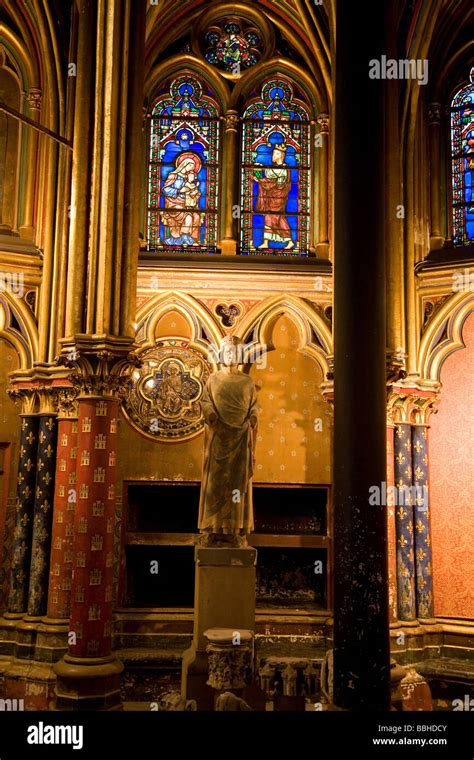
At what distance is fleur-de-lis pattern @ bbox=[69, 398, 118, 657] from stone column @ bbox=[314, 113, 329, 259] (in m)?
5.10

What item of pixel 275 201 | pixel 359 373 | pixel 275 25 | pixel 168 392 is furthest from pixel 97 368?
pixel 275 25

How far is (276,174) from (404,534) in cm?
601

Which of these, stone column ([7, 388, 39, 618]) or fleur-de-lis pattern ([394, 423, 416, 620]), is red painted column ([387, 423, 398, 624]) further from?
stone column ([7, 388, 39, 618])

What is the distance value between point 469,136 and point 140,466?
7208mm

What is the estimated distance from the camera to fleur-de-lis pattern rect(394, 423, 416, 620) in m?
11.5

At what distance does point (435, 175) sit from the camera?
1306 cm

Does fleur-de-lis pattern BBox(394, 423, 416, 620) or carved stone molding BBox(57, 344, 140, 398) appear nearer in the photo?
carved stone molding BBox(57, 344, 140, 398)

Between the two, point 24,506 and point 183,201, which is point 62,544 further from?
point 183,201

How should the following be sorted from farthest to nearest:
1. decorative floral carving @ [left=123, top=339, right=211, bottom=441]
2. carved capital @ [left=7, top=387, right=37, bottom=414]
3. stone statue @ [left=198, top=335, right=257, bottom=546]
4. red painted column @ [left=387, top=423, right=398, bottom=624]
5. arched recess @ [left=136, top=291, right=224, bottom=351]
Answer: arched recess @ [left=136, top=291, right=224, bottom=351] → decorative floral carving @ [left=123, top=339, right=211, bottom=441] → carved capital @ [left=7, top=387, right=37, bottom=414] → red painted column @ [left=387, top=423, right=398, bottom=624] → stone statue @ [left=198, top=335, right=257, bottom=546]

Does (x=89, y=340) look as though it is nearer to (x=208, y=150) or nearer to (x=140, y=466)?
(x=140, y=466)

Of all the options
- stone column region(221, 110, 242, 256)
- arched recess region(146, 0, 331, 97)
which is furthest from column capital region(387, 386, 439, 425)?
arched recess region(146, 0, 331, 97)

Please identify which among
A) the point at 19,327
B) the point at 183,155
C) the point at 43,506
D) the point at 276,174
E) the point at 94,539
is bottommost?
the point at 94,539

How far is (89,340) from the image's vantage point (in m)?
9.46

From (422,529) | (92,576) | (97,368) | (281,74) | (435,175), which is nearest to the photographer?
(92,576)
